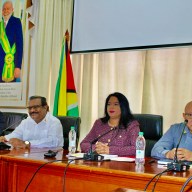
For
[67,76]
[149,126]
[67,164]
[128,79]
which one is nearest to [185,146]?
[149,126]

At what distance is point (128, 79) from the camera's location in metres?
4.12

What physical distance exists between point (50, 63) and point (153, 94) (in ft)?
4.71

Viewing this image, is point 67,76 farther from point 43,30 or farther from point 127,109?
point 127,109

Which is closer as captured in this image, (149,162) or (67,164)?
(67,164)

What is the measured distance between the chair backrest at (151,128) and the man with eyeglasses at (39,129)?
0.77 m

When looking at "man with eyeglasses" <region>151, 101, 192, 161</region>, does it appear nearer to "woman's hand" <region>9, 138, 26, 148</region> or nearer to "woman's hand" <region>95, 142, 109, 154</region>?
"woman's hand" <region>95, 142, 109, 154</region>

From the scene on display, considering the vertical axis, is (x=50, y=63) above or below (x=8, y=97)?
above

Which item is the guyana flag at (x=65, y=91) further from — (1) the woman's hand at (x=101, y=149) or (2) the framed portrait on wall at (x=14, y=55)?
(1) the woman's hand at (x=101, y=149)

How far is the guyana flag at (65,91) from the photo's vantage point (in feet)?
14.0

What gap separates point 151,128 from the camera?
2.98 meters

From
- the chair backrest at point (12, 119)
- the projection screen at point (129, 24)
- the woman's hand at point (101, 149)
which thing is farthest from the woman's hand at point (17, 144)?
the projection screen at point (129, 24)

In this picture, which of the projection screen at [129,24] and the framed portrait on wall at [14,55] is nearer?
the projection screen at [129,24]

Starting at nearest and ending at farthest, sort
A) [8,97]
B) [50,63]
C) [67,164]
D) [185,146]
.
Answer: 1. [67,164]
2. [185,146]
3. [50,63]
4. [8,97]

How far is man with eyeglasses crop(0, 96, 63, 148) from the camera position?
3.31 m
